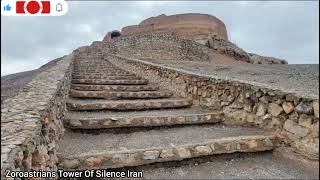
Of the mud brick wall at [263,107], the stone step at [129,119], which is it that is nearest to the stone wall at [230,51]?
the mud brick wall at [263,107]

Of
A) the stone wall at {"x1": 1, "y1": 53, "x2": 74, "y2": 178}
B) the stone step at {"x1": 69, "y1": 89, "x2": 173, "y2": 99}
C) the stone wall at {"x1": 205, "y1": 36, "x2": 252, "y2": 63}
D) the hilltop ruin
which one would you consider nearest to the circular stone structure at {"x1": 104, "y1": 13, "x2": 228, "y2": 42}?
the stone wall at {"x1": 205, "y1": 36, "x2": 252, "y2": 63}

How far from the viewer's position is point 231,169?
2.85m

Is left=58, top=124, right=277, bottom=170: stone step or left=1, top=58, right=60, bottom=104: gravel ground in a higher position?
left=1, top=58, right=60, bottom=104: gravel ground

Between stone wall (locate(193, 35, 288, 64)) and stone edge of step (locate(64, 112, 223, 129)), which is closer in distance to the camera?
stone edge of step (locate(64, 112, 223, 129))

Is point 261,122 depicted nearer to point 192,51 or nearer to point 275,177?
point 275,177

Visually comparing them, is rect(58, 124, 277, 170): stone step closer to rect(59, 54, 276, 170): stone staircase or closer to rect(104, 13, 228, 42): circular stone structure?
rect(59, 54, 276, 170): stone staircase

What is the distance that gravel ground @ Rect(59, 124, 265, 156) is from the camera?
306 centimetres

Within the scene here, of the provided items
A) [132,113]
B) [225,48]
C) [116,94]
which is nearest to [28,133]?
[132,113]

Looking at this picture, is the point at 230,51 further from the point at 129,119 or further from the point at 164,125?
the point at 129,119

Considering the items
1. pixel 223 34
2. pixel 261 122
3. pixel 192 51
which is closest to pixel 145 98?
pixel 261 122

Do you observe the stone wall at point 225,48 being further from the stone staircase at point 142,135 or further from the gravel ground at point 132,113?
the stone staircase at point 142,135

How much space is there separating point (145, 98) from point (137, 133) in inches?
67.0

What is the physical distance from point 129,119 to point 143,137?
0.40 m

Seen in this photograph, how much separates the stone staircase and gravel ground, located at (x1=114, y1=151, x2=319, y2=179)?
0.08 meters
